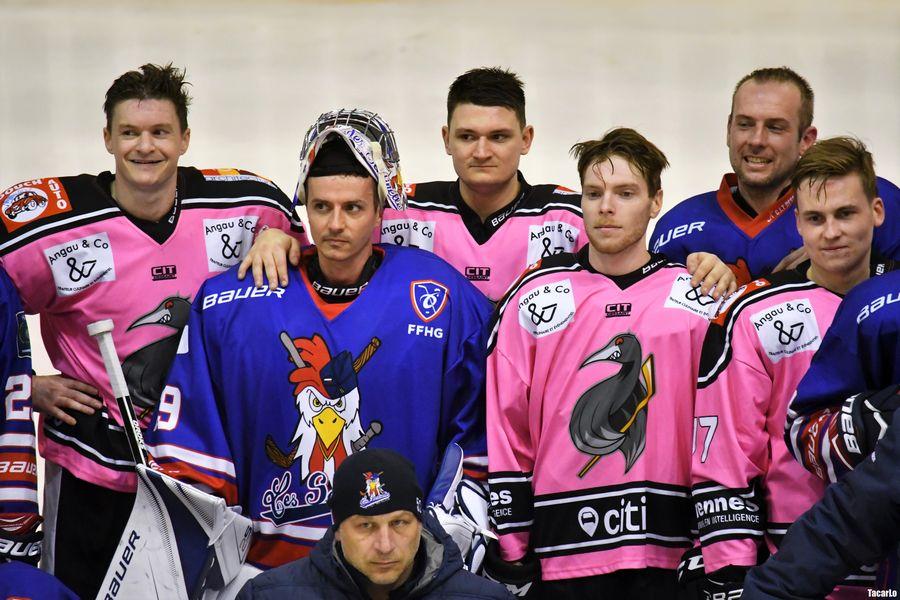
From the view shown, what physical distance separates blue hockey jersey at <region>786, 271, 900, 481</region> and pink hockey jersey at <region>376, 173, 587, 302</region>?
78cm

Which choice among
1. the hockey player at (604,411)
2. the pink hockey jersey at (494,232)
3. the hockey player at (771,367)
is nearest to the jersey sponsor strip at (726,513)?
the hockey player at (771,367)

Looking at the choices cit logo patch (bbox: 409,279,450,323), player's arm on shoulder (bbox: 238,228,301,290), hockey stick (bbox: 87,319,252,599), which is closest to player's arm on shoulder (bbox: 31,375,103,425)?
hockey stick (bbox: 87,319,252,599)

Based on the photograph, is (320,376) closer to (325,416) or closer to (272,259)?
(325,416)

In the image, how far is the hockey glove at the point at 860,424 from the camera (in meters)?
2.46

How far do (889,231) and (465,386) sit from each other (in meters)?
0.96

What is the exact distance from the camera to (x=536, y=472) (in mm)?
2910

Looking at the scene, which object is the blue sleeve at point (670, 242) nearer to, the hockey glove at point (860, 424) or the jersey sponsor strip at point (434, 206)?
the jersey sponsor strip at point (434, 206)

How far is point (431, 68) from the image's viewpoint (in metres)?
5.84

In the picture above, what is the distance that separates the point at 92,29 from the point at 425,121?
1.39 meters

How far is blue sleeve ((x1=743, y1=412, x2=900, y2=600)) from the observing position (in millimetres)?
2287

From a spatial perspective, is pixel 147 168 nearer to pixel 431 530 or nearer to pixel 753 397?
pixel 431 530

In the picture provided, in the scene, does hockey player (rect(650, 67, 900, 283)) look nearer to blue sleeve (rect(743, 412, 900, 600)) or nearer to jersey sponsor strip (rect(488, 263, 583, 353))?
jersey sponsor strip (rect(488, 263, 583, 353))

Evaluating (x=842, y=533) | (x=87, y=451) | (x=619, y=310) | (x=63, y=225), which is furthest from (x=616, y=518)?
(x=63, y=225)

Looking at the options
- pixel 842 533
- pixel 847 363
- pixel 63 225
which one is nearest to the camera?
pixel 842 533
